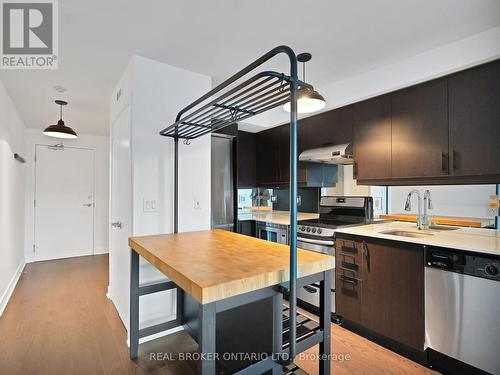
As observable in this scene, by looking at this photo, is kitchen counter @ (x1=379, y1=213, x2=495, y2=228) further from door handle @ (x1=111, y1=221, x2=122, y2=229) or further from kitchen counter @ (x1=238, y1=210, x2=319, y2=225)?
door handle @ (x1=111, y1=221, x2=122, y2=229)

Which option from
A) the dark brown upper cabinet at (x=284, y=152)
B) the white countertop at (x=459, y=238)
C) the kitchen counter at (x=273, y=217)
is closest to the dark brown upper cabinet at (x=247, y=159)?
the kitchen counter at (x=273, y=217)

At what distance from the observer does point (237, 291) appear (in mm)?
946

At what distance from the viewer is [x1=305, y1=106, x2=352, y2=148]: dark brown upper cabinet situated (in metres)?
2.70

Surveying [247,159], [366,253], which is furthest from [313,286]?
[247,159]

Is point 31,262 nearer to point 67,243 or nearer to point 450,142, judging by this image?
point 67,243

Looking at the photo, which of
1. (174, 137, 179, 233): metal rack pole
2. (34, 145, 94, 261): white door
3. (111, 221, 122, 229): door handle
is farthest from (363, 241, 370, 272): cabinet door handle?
(34, 145, 94, 261): white door

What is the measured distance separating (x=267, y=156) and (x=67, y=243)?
4.05 meters

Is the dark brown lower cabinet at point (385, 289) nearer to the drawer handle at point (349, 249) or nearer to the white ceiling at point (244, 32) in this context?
the drawer handle at point (349, 249)

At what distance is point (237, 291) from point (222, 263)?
25cm

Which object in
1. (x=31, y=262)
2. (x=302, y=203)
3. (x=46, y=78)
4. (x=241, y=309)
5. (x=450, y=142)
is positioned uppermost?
(x=46, y=78)

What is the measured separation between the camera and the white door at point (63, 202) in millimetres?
4484

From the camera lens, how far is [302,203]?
3871mm

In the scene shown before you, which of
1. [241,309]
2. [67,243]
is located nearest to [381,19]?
[241,309]

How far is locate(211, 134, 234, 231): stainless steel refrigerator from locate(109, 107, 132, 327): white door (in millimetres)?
1028
